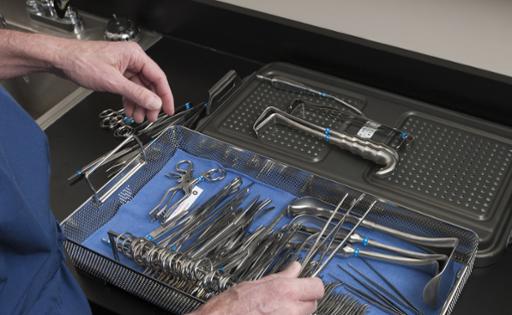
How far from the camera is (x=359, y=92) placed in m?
1.20

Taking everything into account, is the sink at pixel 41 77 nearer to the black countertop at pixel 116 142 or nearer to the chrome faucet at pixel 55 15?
the chrome faucet at pixel 55 15

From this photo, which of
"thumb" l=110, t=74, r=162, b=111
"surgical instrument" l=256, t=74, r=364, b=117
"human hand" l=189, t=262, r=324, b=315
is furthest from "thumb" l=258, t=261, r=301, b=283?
"surgical instrument" l=256, t=74, r=364, b=117

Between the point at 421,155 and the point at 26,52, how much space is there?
691 mm

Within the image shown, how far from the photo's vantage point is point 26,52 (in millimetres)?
954

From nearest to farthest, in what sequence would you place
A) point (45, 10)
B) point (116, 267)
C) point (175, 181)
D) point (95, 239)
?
point (116, 267), point (95, 239), point (175, 181), point (45, 10)

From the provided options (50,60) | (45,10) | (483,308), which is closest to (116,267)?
(50,60)

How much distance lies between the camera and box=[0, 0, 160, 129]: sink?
1508 mm

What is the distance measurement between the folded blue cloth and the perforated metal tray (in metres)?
0.07

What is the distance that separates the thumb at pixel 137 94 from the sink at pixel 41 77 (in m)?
0.54

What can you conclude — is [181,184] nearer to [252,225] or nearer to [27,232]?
[252,225]

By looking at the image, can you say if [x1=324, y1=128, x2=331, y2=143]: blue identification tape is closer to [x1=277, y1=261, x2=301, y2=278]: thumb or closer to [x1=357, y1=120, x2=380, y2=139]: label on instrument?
[x1=357, y1=120, x2=380, y2=139]: label on instrument

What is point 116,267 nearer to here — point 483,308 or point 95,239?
point 95,239

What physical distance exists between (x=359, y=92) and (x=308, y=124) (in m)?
0.15

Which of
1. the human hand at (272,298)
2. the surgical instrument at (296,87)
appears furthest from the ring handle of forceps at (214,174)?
the human hand at (272,298)
